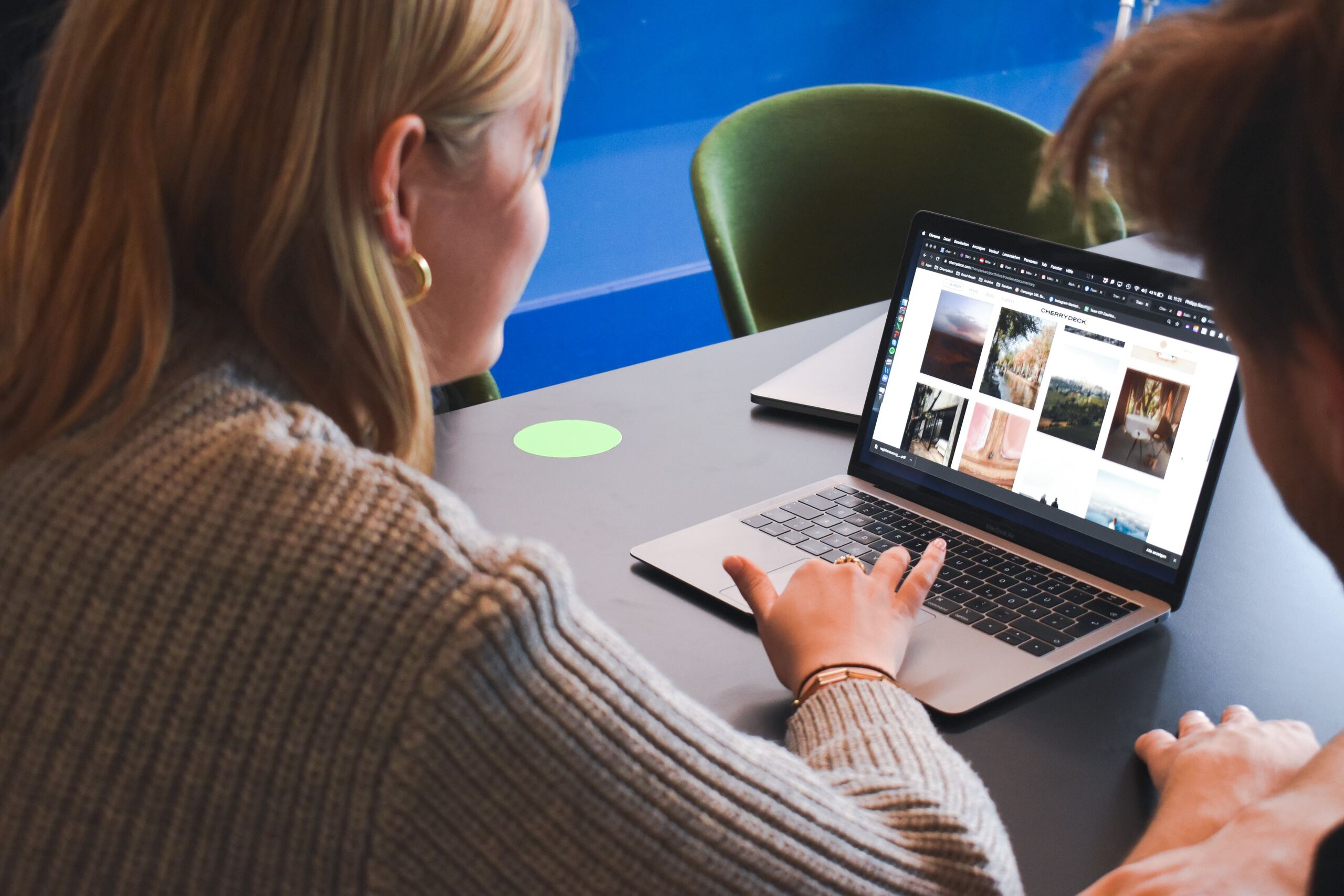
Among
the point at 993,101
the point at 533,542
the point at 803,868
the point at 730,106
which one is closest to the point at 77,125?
the point at 533,542

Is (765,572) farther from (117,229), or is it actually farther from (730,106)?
(730,106)

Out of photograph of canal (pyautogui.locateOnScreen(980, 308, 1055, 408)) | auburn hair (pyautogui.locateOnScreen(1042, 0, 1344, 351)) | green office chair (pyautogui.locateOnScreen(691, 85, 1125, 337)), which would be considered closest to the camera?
auburn hair (pyautogui.locateOnScreen(1042, 0, 1344, 351))

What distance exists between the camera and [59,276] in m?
0.62

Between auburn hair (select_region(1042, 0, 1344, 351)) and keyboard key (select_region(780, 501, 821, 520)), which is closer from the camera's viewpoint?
auburn hair (select_region(1042, 0, 1344, 351))

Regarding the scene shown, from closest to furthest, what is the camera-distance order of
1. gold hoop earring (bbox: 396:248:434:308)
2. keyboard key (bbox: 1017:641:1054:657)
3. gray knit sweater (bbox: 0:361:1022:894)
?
gray knit sweater (bbox: 0:361:1022:894)
gold hoop earring (bbox: 396:248:434:308)
keyboard key (bbox: 1017:641:1054:657)

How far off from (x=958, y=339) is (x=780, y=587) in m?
0.32

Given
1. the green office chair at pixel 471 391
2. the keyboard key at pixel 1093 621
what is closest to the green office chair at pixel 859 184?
the green office chair at pixel 471 391

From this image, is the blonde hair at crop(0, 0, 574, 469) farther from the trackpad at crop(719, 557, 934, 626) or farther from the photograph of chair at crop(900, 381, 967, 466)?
the photograph of chair at crop(900, 381, 967, 466)

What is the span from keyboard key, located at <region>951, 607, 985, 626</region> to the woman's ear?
1.74 feet

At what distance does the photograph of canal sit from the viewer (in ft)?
3.49

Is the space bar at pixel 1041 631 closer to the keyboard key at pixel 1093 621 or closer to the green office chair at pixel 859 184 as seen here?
the keyboard key at pixel 1093 621

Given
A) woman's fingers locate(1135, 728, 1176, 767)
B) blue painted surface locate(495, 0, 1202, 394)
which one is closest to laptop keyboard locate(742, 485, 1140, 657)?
woman's fingers locate(1135, 728, 1176, 767)

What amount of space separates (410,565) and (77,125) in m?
0.30

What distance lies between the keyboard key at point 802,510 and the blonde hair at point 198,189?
0.56 metres
